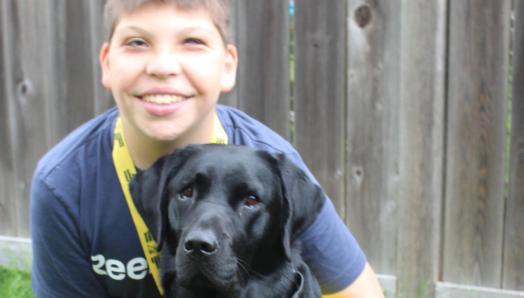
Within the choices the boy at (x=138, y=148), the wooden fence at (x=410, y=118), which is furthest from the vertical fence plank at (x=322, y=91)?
the boy at (x=138, y=148)

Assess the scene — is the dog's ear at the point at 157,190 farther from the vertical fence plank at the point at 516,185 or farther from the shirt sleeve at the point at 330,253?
the vertical fence plank at the point at 516,185

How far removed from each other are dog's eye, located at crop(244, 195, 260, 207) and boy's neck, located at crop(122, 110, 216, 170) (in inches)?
17.4

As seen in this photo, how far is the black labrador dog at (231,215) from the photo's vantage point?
8.50 feet

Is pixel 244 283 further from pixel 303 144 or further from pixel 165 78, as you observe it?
pixel 303 144

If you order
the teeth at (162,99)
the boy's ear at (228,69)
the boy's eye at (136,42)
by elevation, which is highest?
the boy's eye at (136,42)

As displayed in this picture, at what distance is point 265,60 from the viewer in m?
4.43

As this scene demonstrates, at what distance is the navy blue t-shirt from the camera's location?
9.89 feet

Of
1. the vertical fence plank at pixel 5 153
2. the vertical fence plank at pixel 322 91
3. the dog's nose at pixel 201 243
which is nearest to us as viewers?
the dog's nose at pixel 201 243

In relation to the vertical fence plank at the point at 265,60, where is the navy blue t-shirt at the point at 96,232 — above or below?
below

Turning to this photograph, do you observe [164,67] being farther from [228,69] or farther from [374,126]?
[374,126]

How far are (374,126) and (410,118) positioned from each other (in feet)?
0.64

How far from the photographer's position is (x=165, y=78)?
109 inches

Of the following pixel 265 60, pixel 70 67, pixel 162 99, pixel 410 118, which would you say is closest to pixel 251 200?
pixel 162 99

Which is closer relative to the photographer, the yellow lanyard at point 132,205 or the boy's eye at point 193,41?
the boy's eye at point 193,41
